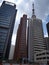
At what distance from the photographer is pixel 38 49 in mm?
138250

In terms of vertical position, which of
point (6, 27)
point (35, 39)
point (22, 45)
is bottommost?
point (22, 45)

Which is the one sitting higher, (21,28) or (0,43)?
(21,28)

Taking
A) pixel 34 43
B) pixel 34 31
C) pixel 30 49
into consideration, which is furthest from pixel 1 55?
pixel 34 31

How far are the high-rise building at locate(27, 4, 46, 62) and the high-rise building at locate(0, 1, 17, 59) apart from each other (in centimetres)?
2463

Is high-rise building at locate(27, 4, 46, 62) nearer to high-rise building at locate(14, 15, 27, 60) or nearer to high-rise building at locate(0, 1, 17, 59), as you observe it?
high-rise building at locate(14, 15, 27, 60)

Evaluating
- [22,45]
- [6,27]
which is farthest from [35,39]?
[6,27]

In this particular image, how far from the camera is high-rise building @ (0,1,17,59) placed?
127m

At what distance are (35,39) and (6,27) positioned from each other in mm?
38275

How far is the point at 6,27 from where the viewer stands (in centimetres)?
13200

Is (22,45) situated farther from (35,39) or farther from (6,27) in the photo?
(6,27)

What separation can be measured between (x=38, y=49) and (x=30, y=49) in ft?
30.9

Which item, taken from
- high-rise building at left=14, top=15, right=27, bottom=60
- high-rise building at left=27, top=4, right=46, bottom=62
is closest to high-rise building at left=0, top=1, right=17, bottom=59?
high-rise building at left=14, top=15, right=27, bottom=60

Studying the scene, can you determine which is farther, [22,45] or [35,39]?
[22,45]

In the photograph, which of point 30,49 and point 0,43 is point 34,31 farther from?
point 0,43
